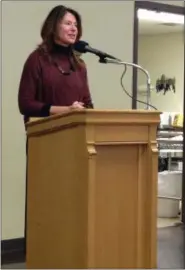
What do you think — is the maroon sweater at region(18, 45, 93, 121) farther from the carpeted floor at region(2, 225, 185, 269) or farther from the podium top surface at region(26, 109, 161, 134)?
the carpeted floor at region(2, 225, 185, 269)

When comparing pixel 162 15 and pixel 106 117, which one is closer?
pixel 106 117

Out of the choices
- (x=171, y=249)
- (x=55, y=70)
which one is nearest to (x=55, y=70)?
(x=55, y=70)

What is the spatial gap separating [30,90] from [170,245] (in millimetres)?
1846

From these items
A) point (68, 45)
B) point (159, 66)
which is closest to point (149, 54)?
point (159, 66)

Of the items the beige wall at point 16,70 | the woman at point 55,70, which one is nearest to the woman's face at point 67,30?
the woman at point 55,70

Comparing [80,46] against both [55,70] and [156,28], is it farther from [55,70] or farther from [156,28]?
[156,28]

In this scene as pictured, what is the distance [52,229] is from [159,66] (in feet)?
21.0

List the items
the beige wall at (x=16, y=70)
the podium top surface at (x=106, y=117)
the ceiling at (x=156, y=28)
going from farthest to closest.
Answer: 1. the ceiling at (x=156, y=28)
2. the beige wall at (x=16, y=70)
3. the podium top surface at (x=106, y=117)

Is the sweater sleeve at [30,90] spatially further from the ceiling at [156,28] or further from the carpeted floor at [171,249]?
the ceiling at [156,28]

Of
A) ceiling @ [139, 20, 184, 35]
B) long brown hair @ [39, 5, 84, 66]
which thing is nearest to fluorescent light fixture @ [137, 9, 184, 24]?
ceiling @ [139, 20, 184, 35]

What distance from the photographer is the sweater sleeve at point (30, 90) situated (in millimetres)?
2102

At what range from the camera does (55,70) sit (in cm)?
220

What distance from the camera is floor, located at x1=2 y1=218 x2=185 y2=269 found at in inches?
117

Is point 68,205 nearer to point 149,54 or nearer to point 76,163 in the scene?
point 76,163
